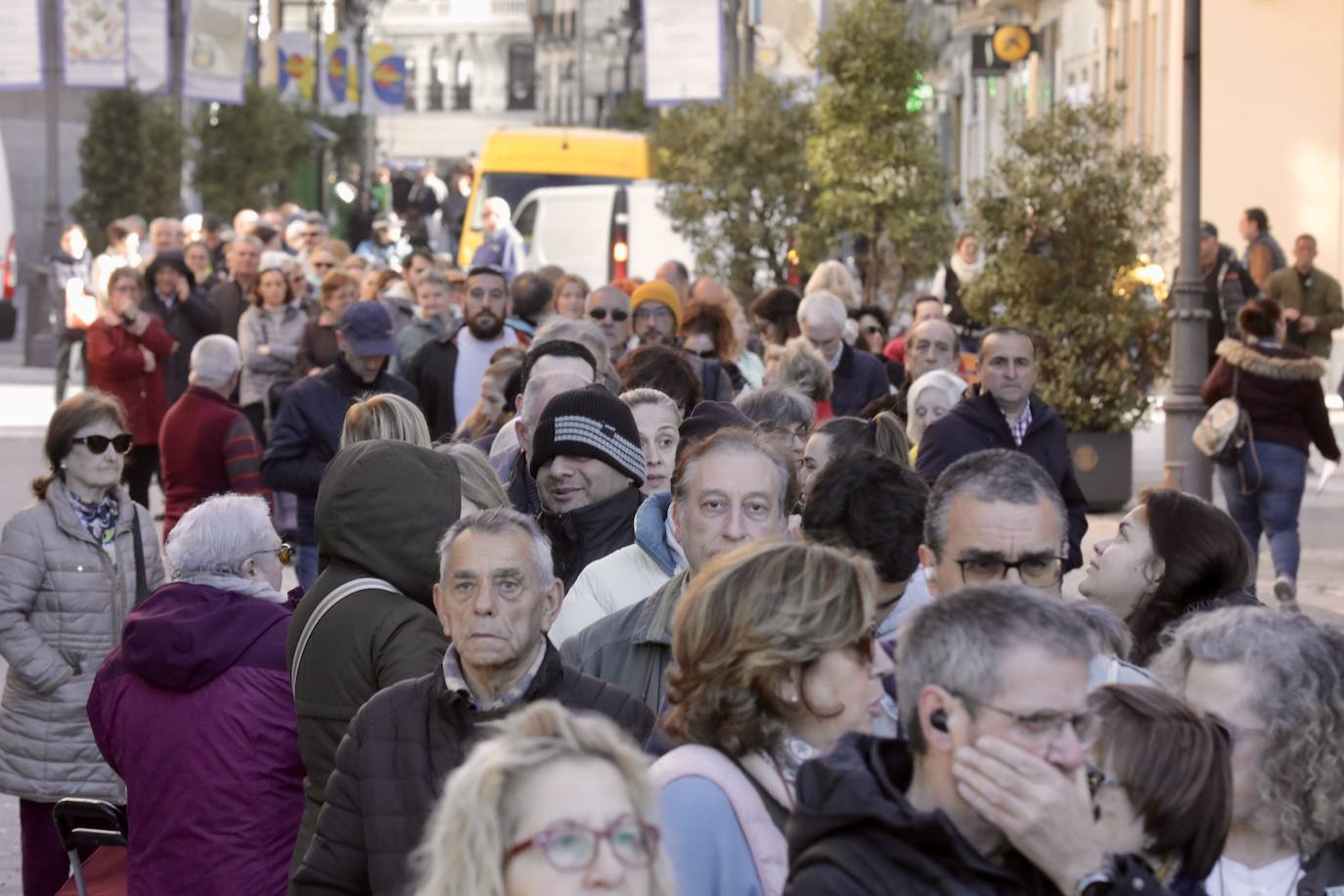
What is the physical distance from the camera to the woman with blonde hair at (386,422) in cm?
777

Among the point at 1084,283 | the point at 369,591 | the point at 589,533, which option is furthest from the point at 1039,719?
the point at 1084,283

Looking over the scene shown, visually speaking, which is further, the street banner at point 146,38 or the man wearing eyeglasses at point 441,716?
the street banner at point 146,38

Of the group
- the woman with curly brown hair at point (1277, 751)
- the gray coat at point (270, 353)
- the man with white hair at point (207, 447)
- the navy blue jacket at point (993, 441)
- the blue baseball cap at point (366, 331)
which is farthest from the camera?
the gray coat at point (270, 353)

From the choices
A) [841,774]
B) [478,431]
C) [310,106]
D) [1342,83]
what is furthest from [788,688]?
[310,106]

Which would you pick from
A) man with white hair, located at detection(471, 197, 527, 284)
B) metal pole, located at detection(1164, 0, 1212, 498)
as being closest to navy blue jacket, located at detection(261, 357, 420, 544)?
metal pole, located at detection(1164, 0, 1212, 498)

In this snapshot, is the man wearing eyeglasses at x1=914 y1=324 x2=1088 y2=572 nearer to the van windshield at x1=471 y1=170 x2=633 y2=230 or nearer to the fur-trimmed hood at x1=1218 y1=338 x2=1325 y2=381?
the fur-trimmed hood at x1=1218 y1=338 x2=1325 y2=381

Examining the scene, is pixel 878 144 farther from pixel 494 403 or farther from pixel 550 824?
pixel 550 824

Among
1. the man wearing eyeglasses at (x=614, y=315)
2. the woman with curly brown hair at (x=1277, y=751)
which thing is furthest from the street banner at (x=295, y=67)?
the woman with curly brown hair at (x=1277, y=751)

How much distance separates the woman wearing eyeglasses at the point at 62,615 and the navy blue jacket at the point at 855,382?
5456 mm

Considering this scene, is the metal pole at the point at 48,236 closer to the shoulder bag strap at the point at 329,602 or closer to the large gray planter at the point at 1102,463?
the large gray planter at the point at 1102,463

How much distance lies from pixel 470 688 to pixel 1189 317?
11.6 meters

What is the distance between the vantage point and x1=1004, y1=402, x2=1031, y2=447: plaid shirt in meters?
10.1

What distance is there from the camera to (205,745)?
5832 mm

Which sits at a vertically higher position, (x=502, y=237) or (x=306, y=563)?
(x=502, y=237)
